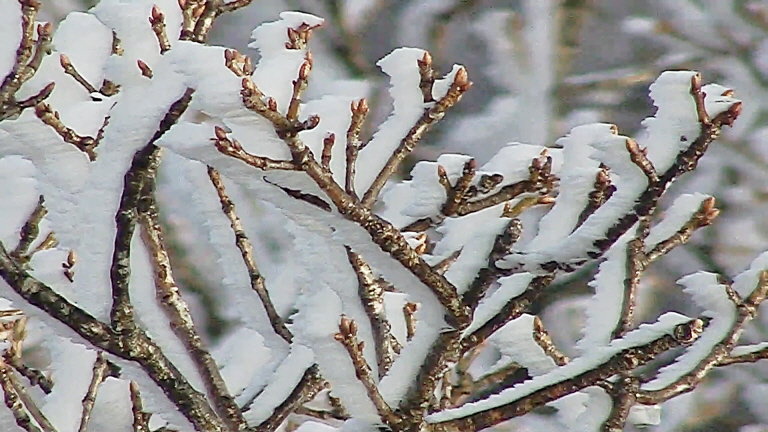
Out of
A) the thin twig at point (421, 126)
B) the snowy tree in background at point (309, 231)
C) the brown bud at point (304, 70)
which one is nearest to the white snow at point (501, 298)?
the snowy tree in background at point (309, 231)

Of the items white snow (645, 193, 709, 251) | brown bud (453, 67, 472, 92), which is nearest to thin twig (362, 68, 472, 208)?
brown bud (453, 67, 472, 92)

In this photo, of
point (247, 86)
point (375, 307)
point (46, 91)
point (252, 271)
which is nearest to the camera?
point (247, 86)

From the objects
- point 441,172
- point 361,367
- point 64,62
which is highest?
point 64,62

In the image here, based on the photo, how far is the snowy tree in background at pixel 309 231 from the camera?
0.54 meters

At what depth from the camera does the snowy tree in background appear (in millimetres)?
540

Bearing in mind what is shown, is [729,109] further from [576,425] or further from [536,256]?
[576,425]

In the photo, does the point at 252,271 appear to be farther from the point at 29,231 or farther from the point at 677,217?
the point at 677,217

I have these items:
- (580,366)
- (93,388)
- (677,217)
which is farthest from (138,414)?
(677,217)

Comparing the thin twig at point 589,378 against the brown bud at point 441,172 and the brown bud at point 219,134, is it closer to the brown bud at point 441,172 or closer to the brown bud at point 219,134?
the brown bud at point 441,172

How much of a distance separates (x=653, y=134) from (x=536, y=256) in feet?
0.37

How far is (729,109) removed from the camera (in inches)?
22.2

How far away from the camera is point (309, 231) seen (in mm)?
582

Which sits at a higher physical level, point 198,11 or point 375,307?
point 198,11

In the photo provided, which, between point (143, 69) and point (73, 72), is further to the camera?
point (73, 72)
